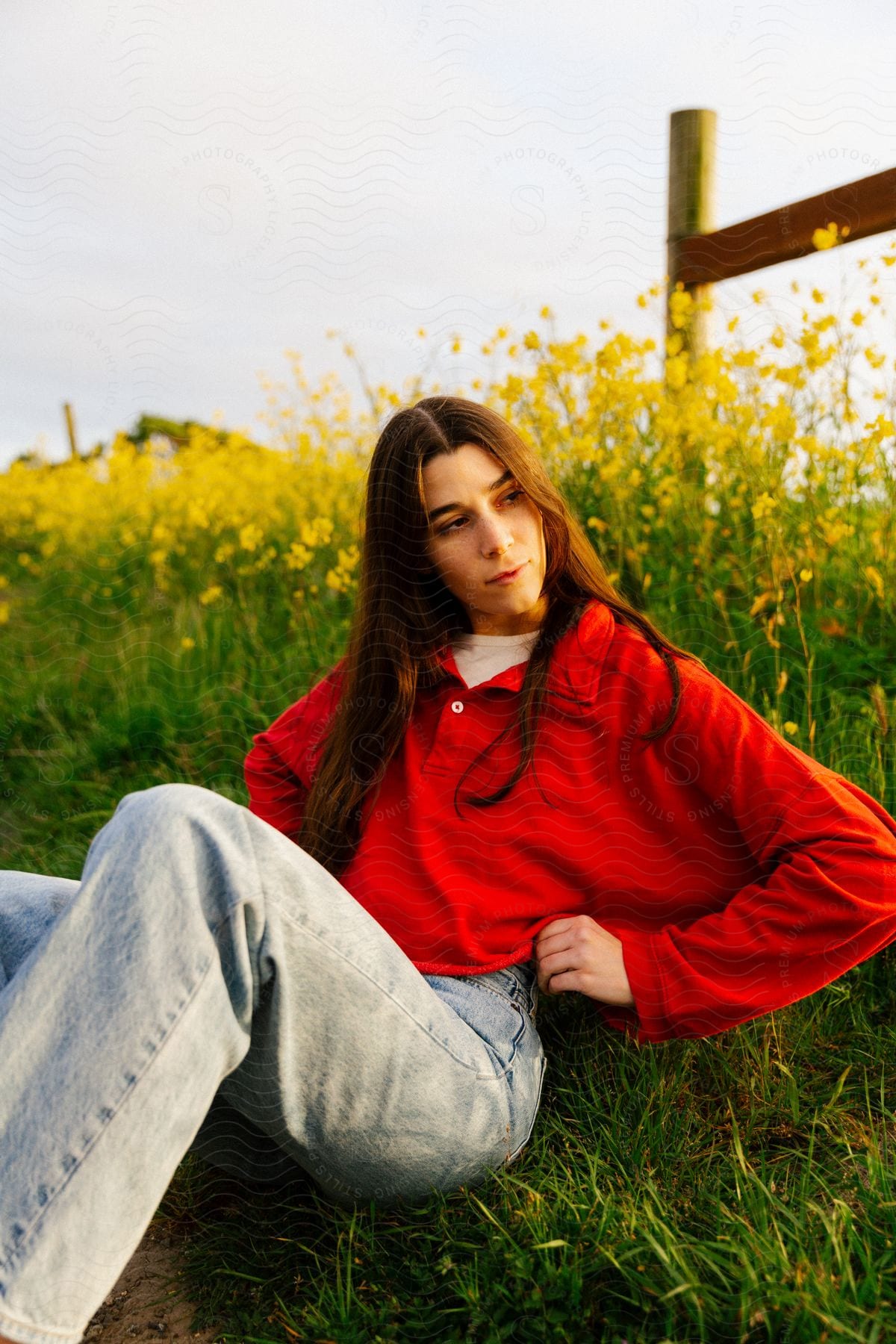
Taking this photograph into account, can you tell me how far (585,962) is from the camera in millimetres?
1329

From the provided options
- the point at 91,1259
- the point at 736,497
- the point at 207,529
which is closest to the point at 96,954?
the point at 91,1259

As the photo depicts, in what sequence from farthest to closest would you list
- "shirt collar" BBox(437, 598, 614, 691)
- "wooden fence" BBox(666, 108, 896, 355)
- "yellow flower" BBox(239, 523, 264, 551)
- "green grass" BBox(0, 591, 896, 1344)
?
"yellow flower" BBox(239, 523, 264, 551) → "wooden fence" BBox(666, 108, 896, 355) → "shirt collar" BBox(437, 598, 614, 691) → "green grass" BBox(0, 591, 896, 1344)

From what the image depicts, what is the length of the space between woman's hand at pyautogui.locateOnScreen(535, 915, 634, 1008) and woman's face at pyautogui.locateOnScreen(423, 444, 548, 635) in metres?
0.46

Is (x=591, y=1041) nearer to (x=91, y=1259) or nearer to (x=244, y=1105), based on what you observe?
(x=244, y=1105)

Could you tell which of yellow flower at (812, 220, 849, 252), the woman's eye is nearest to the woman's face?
the woman's eye

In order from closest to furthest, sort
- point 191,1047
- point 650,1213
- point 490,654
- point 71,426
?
point 191,1047 < point 650,1213 < point 490,654 < point 71,426

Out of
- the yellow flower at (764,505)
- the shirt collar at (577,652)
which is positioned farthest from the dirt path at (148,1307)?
the yellow flower at (764,505)

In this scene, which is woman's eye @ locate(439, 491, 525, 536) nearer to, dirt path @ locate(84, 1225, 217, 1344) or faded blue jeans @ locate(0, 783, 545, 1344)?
faded blue jeans @ locate(0, 783, 545, 1344)

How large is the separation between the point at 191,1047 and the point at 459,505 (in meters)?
0.82

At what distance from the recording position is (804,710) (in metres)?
2.07

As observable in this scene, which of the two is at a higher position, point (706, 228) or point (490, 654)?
point (706, 228)

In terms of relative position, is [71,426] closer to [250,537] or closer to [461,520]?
[250,537]

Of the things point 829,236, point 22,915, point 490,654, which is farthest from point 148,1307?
point 829,236

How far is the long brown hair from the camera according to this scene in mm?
1530
